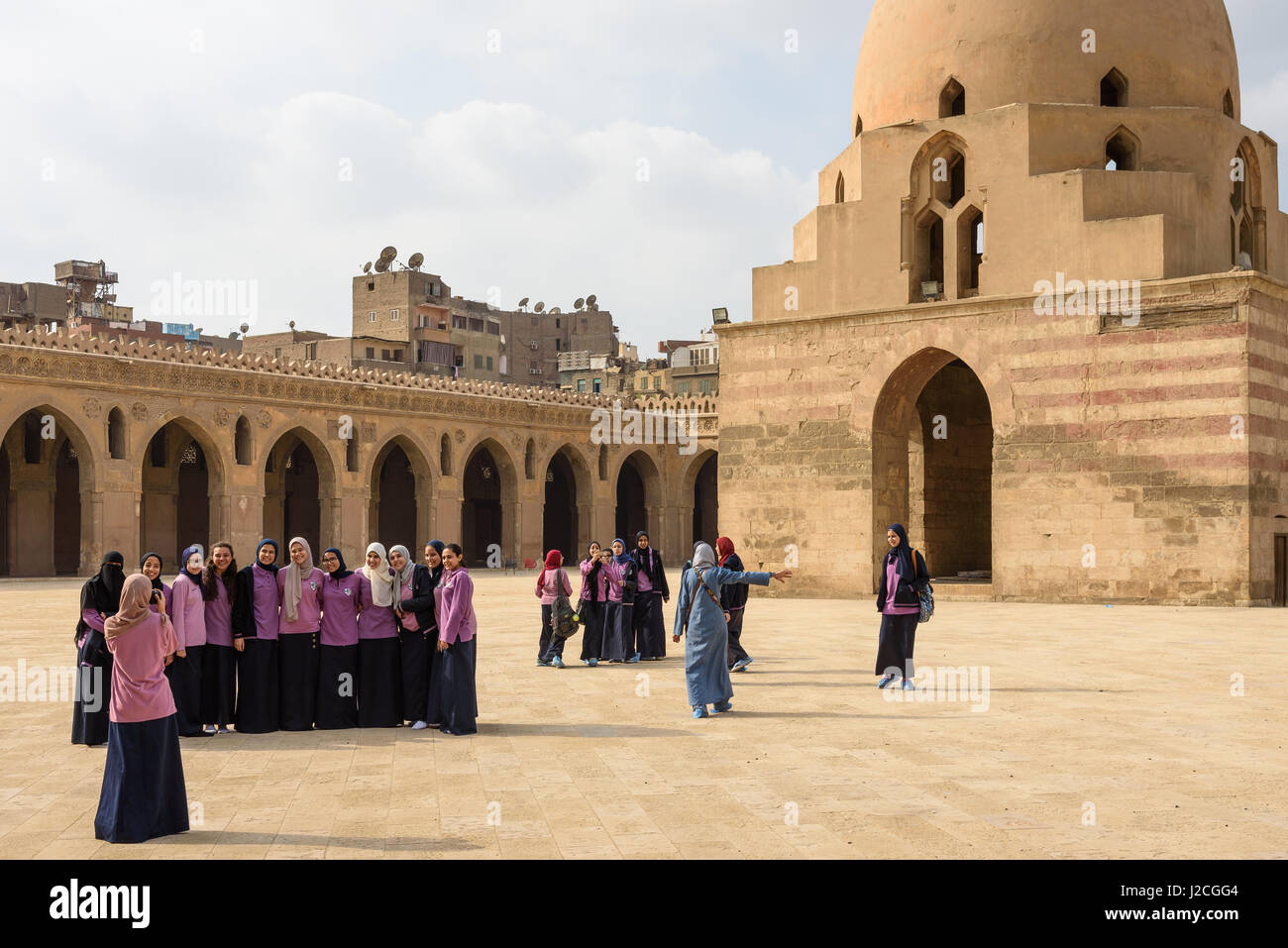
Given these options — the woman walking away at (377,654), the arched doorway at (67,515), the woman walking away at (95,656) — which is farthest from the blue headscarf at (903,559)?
the arched doorway at (67,515)

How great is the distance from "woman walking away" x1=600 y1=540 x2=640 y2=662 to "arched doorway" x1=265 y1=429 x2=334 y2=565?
25467mm

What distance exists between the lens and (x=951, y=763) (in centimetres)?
723

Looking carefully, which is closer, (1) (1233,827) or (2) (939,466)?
(1) (1233,827)

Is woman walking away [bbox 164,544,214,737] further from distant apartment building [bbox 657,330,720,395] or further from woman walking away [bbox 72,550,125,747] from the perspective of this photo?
distant apartment building [bbox 657,330,720,395]

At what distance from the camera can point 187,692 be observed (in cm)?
839

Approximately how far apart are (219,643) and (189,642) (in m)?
0.21

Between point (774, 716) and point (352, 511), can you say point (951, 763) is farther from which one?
point (352, 511)

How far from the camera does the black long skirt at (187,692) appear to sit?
8352 millimetres

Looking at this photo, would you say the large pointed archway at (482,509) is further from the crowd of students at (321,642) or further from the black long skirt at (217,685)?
the black long skirt at (217,685)

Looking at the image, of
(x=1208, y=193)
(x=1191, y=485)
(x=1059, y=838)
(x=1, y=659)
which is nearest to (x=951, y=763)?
(x=1059, y=838)

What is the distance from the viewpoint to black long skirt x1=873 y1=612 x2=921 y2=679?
10.7 metres

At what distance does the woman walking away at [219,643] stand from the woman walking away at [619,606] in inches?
186

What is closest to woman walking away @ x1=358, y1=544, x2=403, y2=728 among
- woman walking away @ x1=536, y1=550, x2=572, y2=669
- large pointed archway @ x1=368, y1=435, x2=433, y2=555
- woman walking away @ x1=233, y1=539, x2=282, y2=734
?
woman walking away @ x1=233, y1=539, x2=282, y2=734

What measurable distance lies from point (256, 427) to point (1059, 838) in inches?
1179
